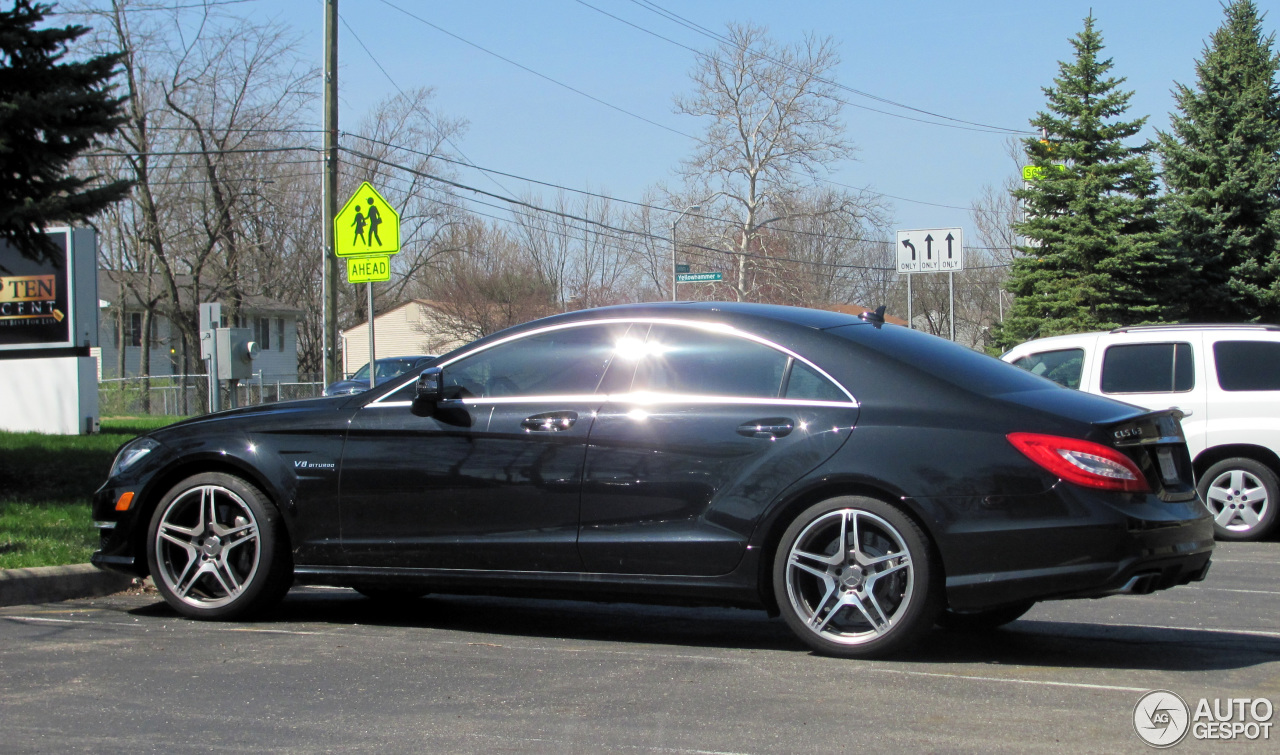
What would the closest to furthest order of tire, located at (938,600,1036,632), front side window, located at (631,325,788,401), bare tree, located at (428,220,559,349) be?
1. front side window, located at (631,325,788,401)
2. tire, located at (938,600,1036,632)
3. bare tree, located at (428,220,559,349)

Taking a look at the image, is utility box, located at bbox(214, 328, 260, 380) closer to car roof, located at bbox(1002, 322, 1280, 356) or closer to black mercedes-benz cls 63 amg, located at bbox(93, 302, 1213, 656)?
black mercedes-benz cls 63 amg, located at bbox(93, 302, 1213, 656)

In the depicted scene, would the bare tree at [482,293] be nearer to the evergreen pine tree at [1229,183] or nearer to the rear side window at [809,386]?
the evergreen pine tree at [1229,183]

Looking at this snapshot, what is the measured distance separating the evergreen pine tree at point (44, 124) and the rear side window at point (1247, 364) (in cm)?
947

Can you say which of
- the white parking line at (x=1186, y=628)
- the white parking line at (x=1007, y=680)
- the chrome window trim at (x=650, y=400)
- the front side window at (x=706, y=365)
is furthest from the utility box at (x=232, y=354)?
the white parking line at (x=1007, y=680)

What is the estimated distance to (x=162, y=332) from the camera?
58969 millimetres

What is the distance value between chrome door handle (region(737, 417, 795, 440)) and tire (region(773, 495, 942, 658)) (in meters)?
0.34

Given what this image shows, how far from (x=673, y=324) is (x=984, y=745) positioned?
2.40m

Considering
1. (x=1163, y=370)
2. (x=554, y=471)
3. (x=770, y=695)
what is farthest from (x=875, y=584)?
(x=1163, y=370)

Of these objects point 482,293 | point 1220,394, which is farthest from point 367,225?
point 482,293

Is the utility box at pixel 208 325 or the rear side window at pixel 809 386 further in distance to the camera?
the utility box at pixel 208 325

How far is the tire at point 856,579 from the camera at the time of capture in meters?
4.80

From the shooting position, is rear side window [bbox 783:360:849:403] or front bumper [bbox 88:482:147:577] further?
front bumper [bbox 88:482:147:577]

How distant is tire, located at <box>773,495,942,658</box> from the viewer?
189 inches

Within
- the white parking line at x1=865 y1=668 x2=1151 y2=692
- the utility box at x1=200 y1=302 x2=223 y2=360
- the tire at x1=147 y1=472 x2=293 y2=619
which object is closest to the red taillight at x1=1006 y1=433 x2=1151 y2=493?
the white parking line at x1=865 y1=668 x2=1151 y2=692
